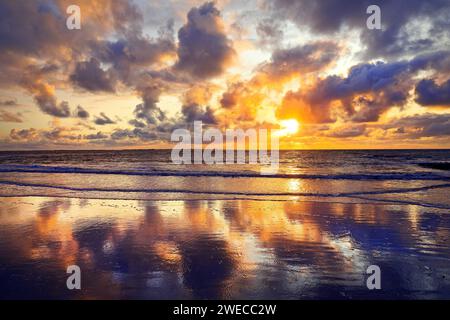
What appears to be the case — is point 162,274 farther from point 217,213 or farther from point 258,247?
point 217,213

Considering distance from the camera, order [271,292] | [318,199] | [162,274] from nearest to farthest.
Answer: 1. [271,292]
2. [162,274]
3. [318,199]

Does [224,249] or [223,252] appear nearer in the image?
[223,252]

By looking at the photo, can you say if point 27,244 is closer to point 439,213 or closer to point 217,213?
point 217,213

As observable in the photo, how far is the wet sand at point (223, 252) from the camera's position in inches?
190

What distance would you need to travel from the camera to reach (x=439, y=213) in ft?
36.4

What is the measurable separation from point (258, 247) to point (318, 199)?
8.33m

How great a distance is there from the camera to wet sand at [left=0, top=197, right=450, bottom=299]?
4816 mm

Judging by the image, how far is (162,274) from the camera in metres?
5.33

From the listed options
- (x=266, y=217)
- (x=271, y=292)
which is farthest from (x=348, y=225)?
(x=271, y=292)

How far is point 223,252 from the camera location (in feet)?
21.7

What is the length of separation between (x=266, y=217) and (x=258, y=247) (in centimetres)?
326
